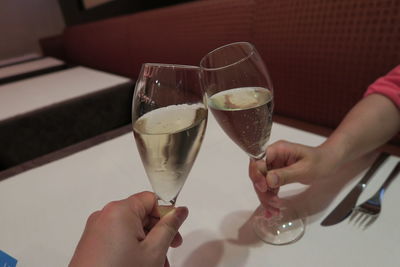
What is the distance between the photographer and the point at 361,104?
71 centimetres

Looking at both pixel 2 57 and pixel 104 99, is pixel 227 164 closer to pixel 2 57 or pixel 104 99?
pixel 104 99

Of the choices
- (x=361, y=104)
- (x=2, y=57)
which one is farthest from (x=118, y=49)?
(x=2, y=57)

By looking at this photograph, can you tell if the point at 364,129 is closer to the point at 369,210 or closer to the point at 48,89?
the point at 369,210

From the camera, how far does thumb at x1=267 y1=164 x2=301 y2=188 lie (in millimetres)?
496

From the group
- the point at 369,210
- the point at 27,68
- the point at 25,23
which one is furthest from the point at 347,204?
the point at 25,23

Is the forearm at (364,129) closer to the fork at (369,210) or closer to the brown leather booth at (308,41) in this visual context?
the fork at (369,210)

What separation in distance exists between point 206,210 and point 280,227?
0.14 m

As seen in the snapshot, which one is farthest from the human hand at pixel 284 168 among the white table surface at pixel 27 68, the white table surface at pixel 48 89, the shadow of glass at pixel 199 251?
the white table surface at pixel 27 68

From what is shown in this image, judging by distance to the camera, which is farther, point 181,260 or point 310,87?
point 310,87

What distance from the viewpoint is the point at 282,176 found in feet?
1.71

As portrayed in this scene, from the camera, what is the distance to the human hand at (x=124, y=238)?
349mm

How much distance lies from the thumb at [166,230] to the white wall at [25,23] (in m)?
5.21

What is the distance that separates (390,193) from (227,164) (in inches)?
12.5

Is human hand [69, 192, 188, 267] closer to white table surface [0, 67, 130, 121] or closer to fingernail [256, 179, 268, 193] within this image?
fingernail [256, 179, 268, 193]
